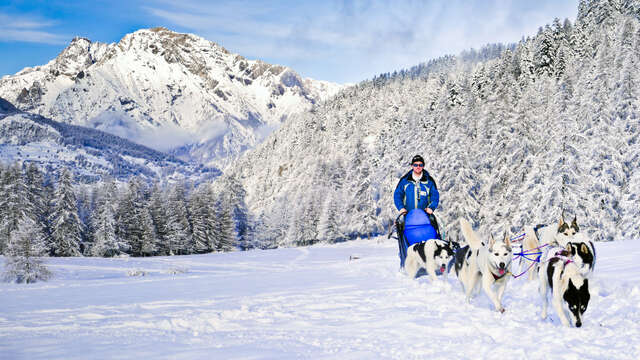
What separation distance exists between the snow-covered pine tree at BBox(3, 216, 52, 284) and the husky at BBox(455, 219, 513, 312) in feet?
59.0

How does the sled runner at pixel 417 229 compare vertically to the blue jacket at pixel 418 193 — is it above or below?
below

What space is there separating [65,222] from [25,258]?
797 inches

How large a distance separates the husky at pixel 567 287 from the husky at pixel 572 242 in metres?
0.10

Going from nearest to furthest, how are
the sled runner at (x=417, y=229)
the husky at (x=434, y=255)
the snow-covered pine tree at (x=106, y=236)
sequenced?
the husky at (x=434, y=255) → the sled runner at (x=417, y=229) → the snow-covered pine tree at (x=106, y=236)

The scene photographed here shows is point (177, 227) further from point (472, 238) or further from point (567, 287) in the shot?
point (567, 287)

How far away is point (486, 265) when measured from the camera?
7074mm

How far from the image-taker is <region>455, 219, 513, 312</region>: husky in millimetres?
6867

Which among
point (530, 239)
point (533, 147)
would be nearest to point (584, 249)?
point (530, 239)

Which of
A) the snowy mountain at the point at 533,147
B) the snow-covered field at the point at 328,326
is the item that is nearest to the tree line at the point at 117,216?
the snowy mountain at the point at 533,147

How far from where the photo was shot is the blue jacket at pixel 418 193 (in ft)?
37.0

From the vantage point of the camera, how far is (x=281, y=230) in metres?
76.2

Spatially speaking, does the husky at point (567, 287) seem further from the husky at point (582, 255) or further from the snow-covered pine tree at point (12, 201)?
the snow-covered pine tree at point (12, 201)

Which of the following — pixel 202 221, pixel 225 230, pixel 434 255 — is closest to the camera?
pixel 434 255

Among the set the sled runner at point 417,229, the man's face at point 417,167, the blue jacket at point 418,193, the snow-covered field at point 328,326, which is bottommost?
the snow-covered field at point 328,326
